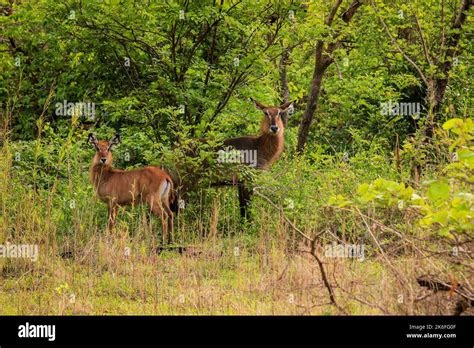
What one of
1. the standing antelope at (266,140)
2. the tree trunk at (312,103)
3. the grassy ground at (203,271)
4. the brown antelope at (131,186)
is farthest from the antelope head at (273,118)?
the brown antelope at (131,186)

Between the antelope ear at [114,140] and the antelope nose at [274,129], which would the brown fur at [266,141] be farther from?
the antelope ear at [114,140]

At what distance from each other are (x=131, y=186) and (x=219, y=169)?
1.11 meters

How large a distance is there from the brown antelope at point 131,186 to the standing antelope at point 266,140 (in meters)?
1.78

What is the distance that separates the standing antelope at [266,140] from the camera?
41.6 feet

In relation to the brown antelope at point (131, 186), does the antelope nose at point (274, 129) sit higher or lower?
higher

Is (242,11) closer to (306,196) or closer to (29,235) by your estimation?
(306,196)

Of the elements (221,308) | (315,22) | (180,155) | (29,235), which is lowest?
(221,308)

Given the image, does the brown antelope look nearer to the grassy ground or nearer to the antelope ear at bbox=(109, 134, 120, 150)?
the antelope ear at bbox=(109, 134, 120, 150)

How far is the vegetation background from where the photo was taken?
727 cm

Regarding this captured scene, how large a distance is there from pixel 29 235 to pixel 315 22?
203 inches

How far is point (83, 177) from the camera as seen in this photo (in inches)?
472

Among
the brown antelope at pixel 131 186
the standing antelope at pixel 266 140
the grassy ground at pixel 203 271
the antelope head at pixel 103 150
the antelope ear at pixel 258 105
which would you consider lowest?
the grassy ground at pixel 203 271

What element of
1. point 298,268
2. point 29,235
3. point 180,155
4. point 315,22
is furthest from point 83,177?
point 298,268

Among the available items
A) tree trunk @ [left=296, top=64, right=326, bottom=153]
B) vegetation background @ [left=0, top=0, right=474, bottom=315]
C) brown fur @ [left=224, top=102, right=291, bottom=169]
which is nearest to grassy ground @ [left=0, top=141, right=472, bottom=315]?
vegetation background @ [left=0, top=0, right=474, bottom=315]
